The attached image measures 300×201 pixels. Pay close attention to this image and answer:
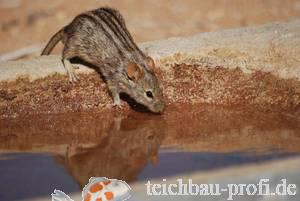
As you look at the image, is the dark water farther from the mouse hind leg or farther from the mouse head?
the mouse hind leg

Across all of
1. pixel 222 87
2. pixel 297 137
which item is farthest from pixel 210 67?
pixel 297 137

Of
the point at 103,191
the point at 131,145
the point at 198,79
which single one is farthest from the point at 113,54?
the point at 103,191

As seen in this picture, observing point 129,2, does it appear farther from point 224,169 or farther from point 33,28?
point 224,169

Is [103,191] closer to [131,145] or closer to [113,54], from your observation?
[131,145]

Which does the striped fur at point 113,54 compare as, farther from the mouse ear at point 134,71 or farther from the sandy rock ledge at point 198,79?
the sandy rock ledge at point 198,79

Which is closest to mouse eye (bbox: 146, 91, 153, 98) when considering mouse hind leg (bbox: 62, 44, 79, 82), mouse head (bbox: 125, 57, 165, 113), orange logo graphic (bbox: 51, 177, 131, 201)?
mouse head (bbox: 125, 57, 165, 113)

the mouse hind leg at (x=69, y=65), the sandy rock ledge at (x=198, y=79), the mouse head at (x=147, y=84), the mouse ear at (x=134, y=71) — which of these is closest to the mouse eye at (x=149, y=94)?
the mouse head at (x=147, y=84)
